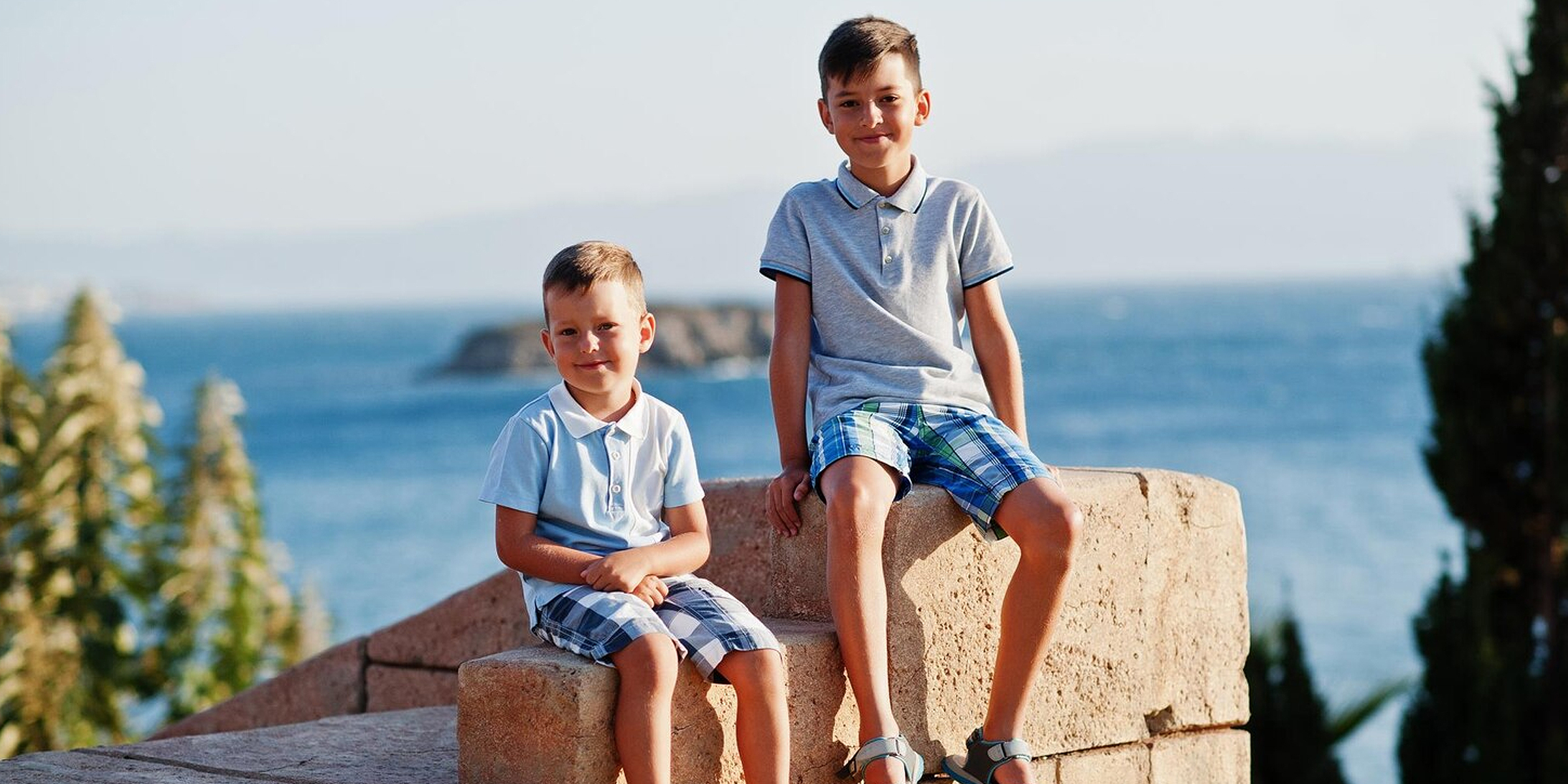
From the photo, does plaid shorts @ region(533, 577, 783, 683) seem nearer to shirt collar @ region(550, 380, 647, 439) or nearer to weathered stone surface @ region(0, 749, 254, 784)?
shirt collar @ region(550, 380, 647, 439)

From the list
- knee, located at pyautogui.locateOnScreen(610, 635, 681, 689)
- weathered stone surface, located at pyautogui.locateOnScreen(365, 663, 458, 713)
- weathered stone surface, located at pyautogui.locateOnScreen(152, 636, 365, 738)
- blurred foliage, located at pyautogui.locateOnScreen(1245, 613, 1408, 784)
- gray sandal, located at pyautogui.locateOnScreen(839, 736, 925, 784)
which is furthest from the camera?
blurred foliage, located at pyautogui.locateOnScreen(1245, 613, 1408, 784)

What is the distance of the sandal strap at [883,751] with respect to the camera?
355 centimetres

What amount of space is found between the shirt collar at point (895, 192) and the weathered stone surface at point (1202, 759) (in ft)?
5.31

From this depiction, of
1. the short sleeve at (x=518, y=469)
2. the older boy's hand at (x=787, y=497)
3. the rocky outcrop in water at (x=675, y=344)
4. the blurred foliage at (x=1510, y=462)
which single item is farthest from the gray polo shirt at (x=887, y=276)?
the rocky outcrop in water at (x=675, y=344)

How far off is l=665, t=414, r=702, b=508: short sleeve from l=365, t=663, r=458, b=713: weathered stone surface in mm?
2300

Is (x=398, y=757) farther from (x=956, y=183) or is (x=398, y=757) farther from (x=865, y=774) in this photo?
(x=956, y=183)

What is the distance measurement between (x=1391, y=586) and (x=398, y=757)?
28.7 meters

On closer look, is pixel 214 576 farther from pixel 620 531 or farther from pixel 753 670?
pixel 753 670

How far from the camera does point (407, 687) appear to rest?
5.83 meters

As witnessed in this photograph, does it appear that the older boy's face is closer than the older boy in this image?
No

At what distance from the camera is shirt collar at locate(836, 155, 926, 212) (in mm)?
4070

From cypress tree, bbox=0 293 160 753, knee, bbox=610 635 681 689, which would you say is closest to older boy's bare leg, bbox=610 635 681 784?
knee, bbox=610 635 681 689

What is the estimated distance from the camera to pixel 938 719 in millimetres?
3992

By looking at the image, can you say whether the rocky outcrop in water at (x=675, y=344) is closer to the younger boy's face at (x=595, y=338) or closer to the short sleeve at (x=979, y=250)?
the short sleeve at (x=979, y=250)
